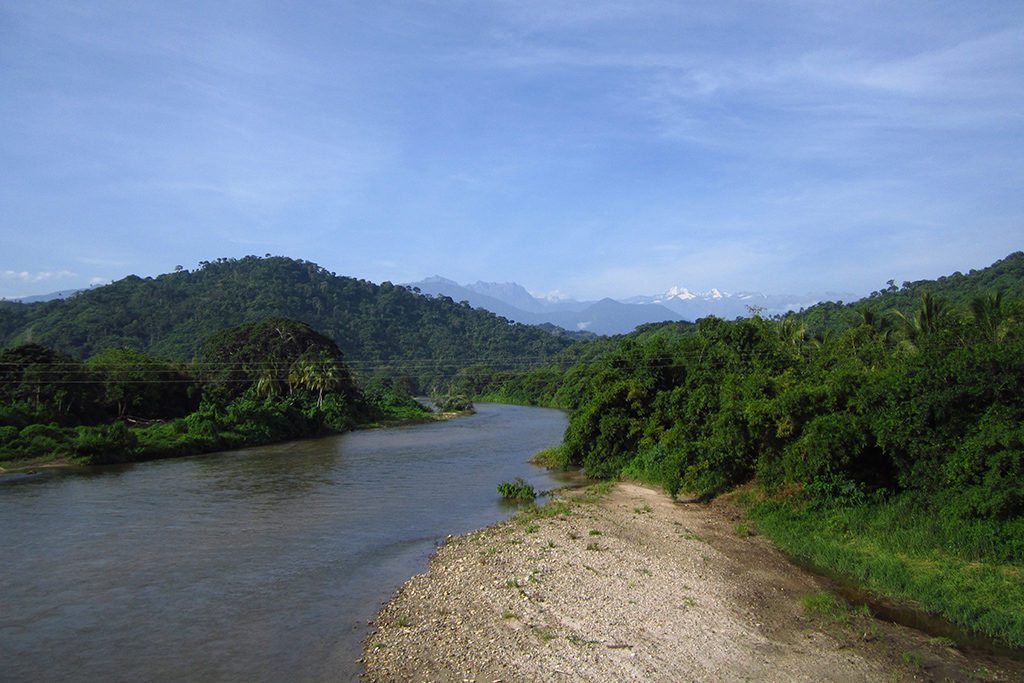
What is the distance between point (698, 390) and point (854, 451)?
38.6 ft

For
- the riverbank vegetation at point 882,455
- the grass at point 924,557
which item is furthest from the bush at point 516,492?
the grass at point 924,557

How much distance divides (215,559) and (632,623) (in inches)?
521

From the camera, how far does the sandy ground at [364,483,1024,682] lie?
41.4 ft

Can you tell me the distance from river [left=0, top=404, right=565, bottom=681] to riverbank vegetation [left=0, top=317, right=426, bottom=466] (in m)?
4.03

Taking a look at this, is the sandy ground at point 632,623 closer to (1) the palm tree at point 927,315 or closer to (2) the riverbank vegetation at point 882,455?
(2) the riverbank vegetation at point 882,455

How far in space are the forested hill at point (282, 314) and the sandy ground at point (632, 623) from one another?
2529 inches

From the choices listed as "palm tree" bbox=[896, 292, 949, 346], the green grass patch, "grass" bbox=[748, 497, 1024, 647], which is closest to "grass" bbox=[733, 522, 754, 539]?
"grass" bbox=[748, 497, 1024, 647]

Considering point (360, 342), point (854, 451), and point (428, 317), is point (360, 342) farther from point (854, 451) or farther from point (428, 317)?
point (854, 451)

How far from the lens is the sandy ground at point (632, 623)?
41.4 feet

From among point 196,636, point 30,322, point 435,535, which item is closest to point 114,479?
point 435,535

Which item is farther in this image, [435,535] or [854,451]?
[435,535]

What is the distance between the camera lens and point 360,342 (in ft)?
456

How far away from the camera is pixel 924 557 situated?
17.4 metres

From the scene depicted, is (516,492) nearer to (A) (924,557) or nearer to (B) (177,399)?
(A) (924,557)
